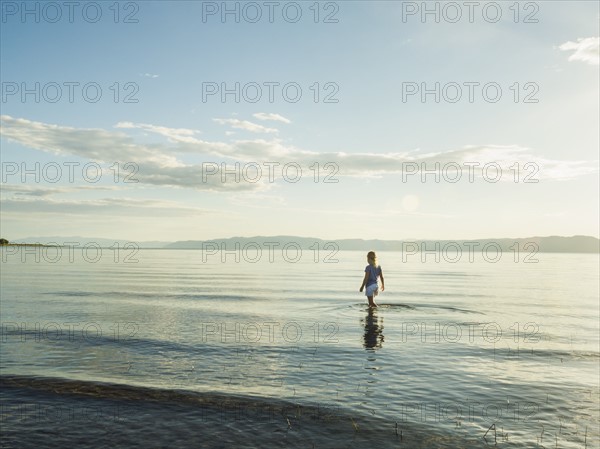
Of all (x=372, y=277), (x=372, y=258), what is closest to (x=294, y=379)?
(x=372, y=258)

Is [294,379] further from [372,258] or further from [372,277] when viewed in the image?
[372,277]

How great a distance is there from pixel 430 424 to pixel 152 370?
881 centimetres

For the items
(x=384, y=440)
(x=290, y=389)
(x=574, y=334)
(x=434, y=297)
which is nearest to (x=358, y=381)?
(x=290, y=389)

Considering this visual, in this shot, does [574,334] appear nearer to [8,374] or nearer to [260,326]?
[260,326]

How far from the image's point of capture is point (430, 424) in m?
10.6

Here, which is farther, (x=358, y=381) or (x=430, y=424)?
(x=358, y=381)

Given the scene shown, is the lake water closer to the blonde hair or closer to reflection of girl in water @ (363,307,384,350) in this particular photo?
reflection of girl in water @ (363,307,384,350)

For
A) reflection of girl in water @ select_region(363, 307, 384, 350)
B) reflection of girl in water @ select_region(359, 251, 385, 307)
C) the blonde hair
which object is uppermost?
the blonde hair

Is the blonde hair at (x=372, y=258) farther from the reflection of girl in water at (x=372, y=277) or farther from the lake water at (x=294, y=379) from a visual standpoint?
the lake water at (x=294, y=379)

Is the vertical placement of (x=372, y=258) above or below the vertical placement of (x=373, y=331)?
above

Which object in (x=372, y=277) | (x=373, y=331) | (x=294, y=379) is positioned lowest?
(x=373, y=331)

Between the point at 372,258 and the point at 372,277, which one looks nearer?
the point at 372,258

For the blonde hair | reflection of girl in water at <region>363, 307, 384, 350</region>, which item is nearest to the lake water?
reflection of girl in water at <region>363, 307, 384, 350</region>

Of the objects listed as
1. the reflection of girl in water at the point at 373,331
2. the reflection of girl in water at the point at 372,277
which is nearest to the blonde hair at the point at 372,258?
the reflection of girl in water at the point at 372,277
